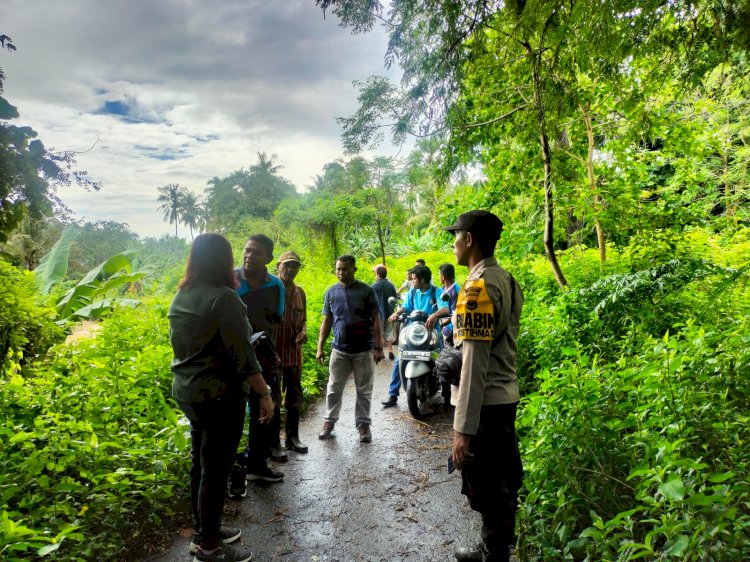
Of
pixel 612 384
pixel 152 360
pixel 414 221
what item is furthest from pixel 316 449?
pixel 414 221

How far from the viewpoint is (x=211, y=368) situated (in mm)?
2801

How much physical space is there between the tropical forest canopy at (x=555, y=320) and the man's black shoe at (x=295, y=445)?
1.34m

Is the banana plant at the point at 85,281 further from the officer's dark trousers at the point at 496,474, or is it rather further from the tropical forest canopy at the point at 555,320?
the officer's dark trousers at the point at 496,474

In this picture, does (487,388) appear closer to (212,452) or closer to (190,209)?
(212,452)

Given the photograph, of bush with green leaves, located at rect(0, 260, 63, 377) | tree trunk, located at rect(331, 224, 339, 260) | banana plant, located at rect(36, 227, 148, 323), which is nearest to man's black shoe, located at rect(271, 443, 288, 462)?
bush with green leaves, located at rect(0, 260, 63, 377)

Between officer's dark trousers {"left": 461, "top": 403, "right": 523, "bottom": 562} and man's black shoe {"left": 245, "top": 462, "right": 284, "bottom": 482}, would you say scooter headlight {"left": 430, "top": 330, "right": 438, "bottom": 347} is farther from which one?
officer's dark trousers {"left": 461, "top": 403, "right": 523, "bottom": 562}

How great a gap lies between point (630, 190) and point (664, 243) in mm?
937

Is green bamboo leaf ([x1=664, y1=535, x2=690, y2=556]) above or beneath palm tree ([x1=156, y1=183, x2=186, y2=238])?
beneath

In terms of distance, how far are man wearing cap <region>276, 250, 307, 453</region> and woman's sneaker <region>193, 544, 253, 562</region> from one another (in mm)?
1855

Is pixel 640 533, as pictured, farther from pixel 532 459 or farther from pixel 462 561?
pixel 462 561

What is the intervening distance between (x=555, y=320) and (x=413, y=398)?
207cm

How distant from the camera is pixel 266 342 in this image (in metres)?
3.86

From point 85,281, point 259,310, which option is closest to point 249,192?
point 85,281

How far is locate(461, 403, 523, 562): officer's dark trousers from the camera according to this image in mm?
2561
